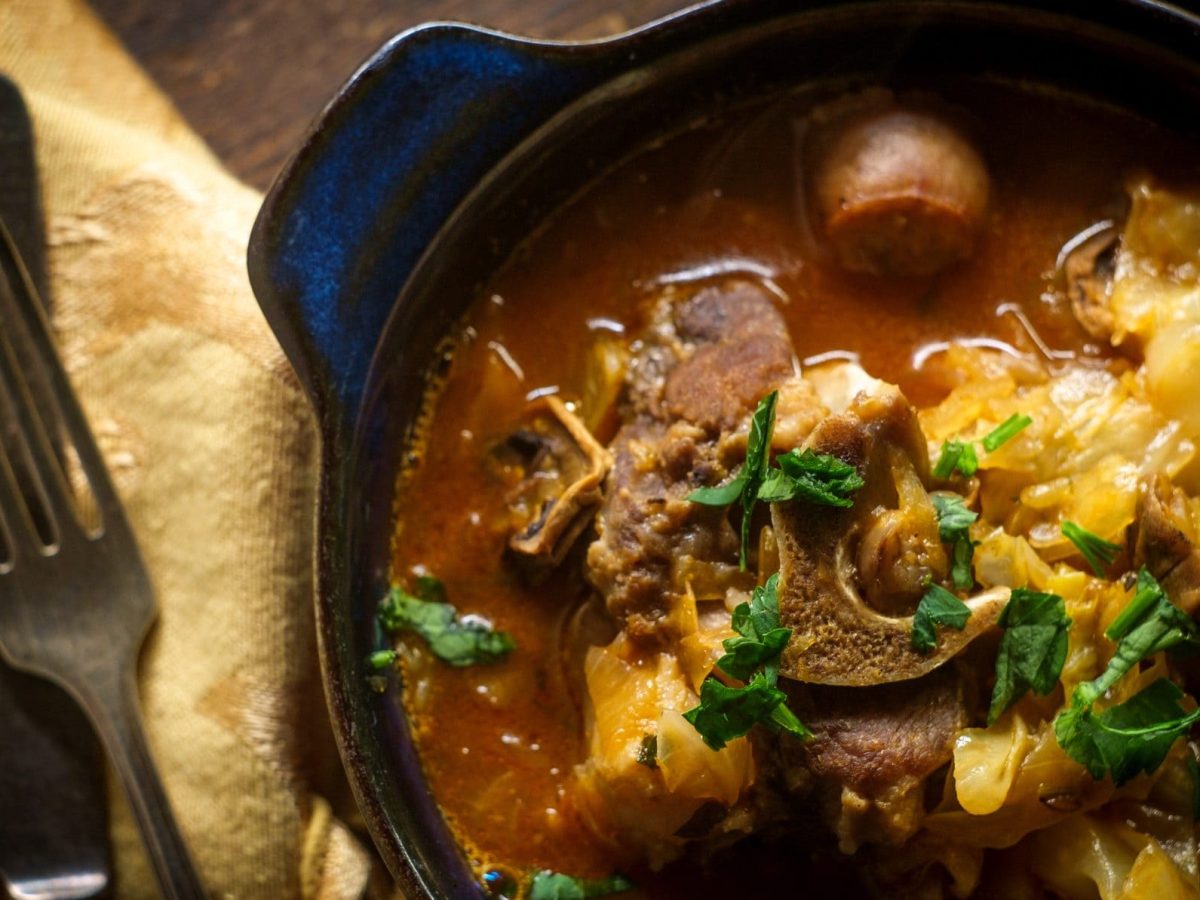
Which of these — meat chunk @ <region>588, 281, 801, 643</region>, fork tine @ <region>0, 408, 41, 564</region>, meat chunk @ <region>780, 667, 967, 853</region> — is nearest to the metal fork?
fork tine @ <region>0, 408, 41, 564</region>

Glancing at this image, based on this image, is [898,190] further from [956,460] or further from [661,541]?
[661,541]

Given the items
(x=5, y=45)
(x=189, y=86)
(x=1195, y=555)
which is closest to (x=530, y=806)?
(x=1195, y=555)

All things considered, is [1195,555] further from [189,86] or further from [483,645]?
[189,86]

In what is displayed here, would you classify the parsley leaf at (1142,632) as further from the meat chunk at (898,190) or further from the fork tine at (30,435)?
the fork tine at (30,435)

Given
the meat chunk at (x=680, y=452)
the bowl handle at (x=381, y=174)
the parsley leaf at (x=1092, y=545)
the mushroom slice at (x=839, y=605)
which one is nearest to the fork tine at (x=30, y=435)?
the bowl handle at (x=381, y=174)

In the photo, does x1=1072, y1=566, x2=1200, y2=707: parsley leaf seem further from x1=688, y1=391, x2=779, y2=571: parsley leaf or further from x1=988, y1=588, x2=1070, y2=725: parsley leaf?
x1=688, y1=391, x2=779, y2=571: parsley leaf
